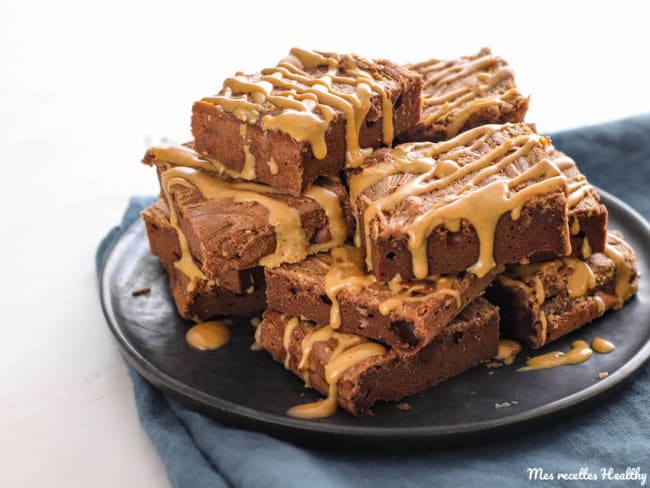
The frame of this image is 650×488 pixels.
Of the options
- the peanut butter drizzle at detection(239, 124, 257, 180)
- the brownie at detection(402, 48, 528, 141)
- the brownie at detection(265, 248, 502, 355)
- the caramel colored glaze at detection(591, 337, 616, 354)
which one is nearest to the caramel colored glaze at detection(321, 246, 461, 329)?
the brownie at detection(265, 248, 502, 355)

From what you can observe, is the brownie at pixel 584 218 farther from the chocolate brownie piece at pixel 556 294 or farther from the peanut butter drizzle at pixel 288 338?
the peanut butter drizzle at pixel 288 338

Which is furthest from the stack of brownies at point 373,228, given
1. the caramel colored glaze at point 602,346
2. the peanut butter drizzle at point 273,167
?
the caramel colored glaze at point 602,346

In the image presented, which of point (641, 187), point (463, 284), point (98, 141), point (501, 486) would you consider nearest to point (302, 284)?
point (463, 284)

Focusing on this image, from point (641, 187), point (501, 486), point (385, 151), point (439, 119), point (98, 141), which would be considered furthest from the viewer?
point (98, 141)

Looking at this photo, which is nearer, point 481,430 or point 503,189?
point 481,430

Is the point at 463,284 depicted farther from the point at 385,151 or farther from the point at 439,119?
the point at 439,119

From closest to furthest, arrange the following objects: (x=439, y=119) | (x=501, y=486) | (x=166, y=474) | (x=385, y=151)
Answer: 1. (x=501, y=486)
2. (x=166, y=474)
3. (x=385, y=151)
4. (x=439, y=119)
